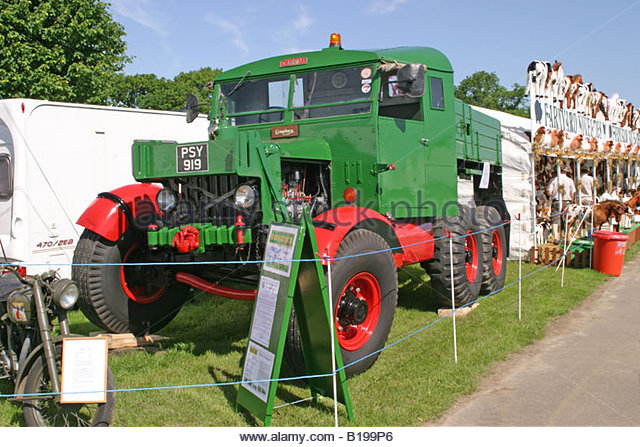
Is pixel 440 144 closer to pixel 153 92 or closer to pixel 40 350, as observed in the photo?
pixel 40 350

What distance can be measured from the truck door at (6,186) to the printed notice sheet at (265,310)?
17.5ft

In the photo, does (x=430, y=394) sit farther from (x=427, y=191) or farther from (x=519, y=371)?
(x=427, y=191)

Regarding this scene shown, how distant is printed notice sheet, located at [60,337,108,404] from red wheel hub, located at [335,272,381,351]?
180 centimetres

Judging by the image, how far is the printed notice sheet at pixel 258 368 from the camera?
12.5ft

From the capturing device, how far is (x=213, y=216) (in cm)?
499

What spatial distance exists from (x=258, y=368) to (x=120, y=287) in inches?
84.5

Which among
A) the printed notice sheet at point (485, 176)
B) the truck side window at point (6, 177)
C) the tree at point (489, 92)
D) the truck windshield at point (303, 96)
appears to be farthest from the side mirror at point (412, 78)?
the tree at point (489, 92)

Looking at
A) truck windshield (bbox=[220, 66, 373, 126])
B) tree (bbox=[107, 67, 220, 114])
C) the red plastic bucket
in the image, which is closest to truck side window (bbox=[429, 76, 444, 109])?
truck windshield (bbox=[220, 66, 373, 126])

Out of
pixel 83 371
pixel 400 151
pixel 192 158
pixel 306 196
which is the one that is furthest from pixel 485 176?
pixel 83 371

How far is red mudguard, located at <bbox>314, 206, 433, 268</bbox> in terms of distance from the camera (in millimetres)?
4602

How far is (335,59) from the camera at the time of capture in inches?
233

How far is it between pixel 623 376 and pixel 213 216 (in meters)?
3.78
